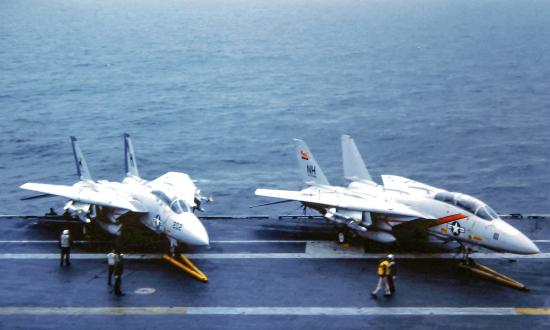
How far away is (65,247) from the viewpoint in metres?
33.0

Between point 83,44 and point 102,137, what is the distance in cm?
12136

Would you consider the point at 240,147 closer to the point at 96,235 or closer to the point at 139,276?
the point at 96,235

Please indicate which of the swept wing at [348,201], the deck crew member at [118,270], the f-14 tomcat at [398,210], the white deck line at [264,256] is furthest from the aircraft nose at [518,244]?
the deck crew member at [118,270]

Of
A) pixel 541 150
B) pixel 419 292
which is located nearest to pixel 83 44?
pixel 541 150

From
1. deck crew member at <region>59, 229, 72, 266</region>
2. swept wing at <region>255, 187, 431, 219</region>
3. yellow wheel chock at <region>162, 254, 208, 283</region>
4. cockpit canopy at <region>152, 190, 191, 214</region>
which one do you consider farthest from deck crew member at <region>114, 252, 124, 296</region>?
swept wing at <region>255, 187, 431, 219</region>

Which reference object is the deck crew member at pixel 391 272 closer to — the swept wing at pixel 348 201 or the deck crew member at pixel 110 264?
the swept wing at pixel 348 201

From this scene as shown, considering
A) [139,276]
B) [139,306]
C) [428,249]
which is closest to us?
[139,306]

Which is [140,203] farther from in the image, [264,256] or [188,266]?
[264,256]

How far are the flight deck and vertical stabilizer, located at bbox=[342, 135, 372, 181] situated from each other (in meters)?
Result: 3.64

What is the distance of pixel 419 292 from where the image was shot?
97.9ft

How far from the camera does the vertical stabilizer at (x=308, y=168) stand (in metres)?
39.5

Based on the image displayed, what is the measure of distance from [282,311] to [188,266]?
6.69m

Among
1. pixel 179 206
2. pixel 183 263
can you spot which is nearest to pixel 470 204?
pixel 183 263

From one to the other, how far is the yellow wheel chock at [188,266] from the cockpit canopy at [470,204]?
12.1 m
